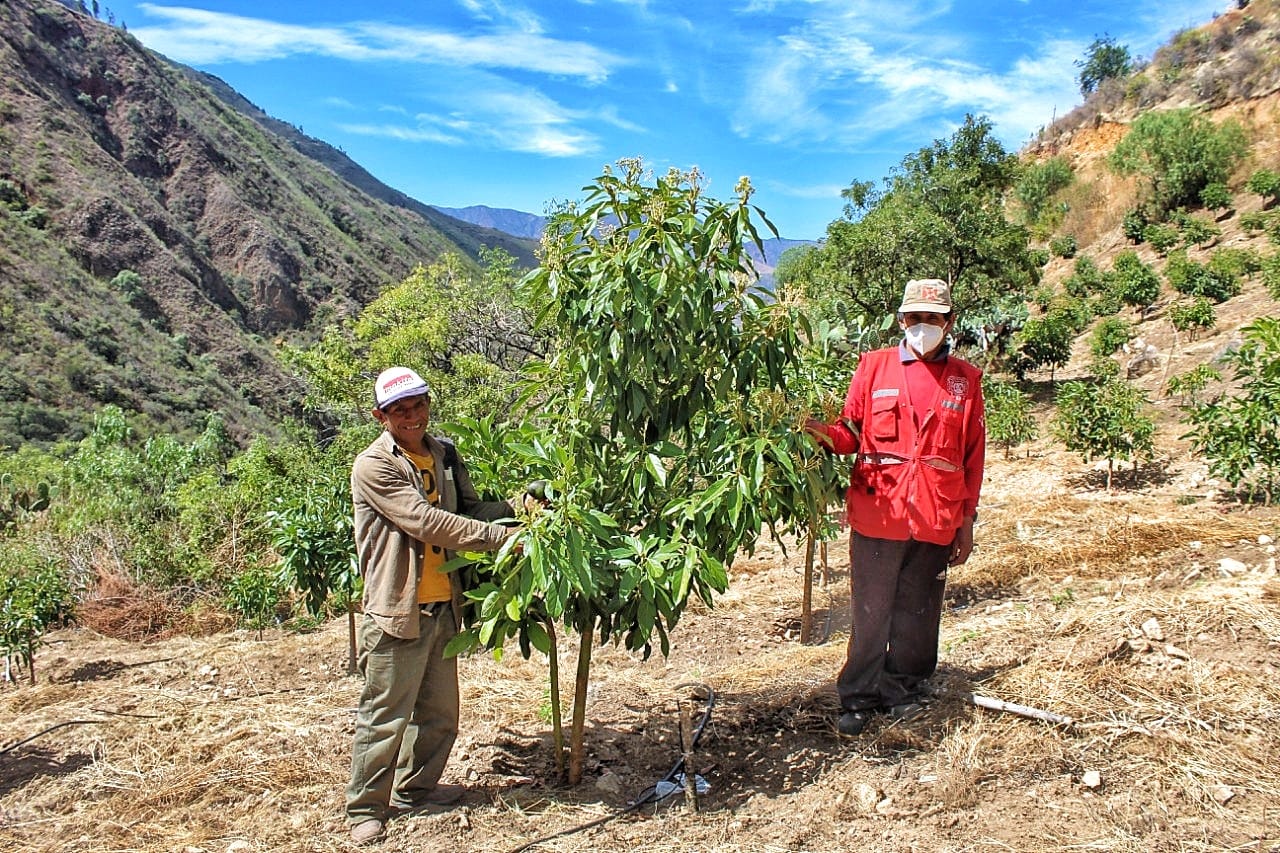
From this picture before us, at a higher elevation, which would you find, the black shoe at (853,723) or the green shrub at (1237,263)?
the green shrub at (1237,263)

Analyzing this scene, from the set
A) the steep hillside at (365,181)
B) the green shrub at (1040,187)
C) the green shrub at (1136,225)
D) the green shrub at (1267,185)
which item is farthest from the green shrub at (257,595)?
the steep hillside at (365,181)

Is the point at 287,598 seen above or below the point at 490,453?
below

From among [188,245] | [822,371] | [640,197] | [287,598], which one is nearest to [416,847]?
[640,197]

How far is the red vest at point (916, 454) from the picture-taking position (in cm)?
315

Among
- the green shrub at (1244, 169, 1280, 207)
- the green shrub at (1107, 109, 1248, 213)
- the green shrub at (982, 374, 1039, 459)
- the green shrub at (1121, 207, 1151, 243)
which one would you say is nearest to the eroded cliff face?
the green shrub at (982, 374, 1039, 459)

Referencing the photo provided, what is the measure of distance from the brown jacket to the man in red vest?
1.33 meters

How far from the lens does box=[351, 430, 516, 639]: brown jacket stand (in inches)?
110

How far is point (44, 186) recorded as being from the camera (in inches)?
1395

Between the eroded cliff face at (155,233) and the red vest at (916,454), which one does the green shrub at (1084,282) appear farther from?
the eroded cliff face at (155,233)

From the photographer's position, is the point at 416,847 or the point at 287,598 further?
the point at 287,598

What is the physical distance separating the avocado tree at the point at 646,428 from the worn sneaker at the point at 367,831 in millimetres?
737

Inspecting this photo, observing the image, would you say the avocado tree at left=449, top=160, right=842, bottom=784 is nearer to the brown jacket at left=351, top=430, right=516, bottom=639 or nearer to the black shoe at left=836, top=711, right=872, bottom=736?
the brown jacket at left=351, top=430, right=516, bottom=639

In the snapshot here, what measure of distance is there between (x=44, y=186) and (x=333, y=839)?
4189 centimetres

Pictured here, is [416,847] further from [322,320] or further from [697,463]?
[322,320]
